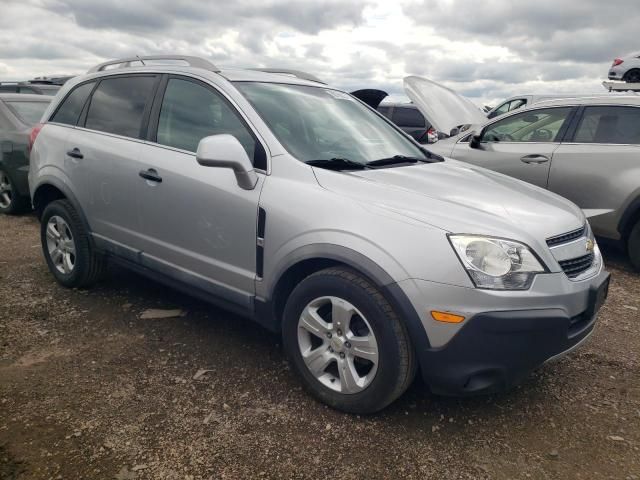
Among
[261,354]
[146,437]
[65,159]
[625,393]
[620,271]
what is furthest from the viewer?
[620,271]

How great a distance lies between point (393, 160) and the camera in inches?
133

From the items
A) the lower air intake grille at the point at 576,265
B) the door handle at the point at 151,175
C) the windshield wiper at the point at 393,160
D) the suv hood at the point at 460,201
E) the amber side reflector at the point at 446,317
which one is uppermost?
the windshield wiper at the point at 393,160

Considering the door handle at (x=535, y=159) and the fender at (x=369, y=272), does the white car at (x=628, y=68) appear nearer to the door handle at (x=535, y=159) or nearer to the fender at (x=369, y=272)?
the door handle at (x=535, y=159)

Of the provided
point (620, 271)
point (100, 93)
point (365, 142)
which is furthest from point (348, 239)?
point (620, 271)

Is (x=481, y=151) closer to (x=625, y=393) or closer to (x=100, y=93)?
(x=625, y=393)

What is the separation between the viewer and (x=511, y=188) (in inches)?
124

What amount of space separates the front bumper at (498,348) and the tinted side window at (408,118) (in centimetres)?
1016

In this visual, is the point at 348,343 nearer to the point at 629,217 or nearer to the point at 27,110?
the point at 629,217

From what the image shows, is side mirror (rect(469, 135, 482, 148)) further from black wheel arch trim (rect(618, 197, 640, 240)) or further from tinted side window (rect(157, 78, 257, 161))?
tinted side window (rect(157, 78, 257, 161))

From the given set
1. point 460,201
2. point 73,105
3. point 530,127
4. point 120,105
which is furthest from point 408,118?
point 460,201

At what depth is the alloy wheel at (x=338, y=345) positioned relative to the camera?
258cm

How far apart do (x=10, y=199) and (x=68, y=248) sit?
10.9ft

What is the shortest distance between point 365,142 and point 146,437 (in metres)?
2.12

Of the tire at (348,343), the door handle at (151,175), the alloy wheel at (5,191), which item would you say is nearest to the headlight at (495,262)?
the tire at (348,343)
